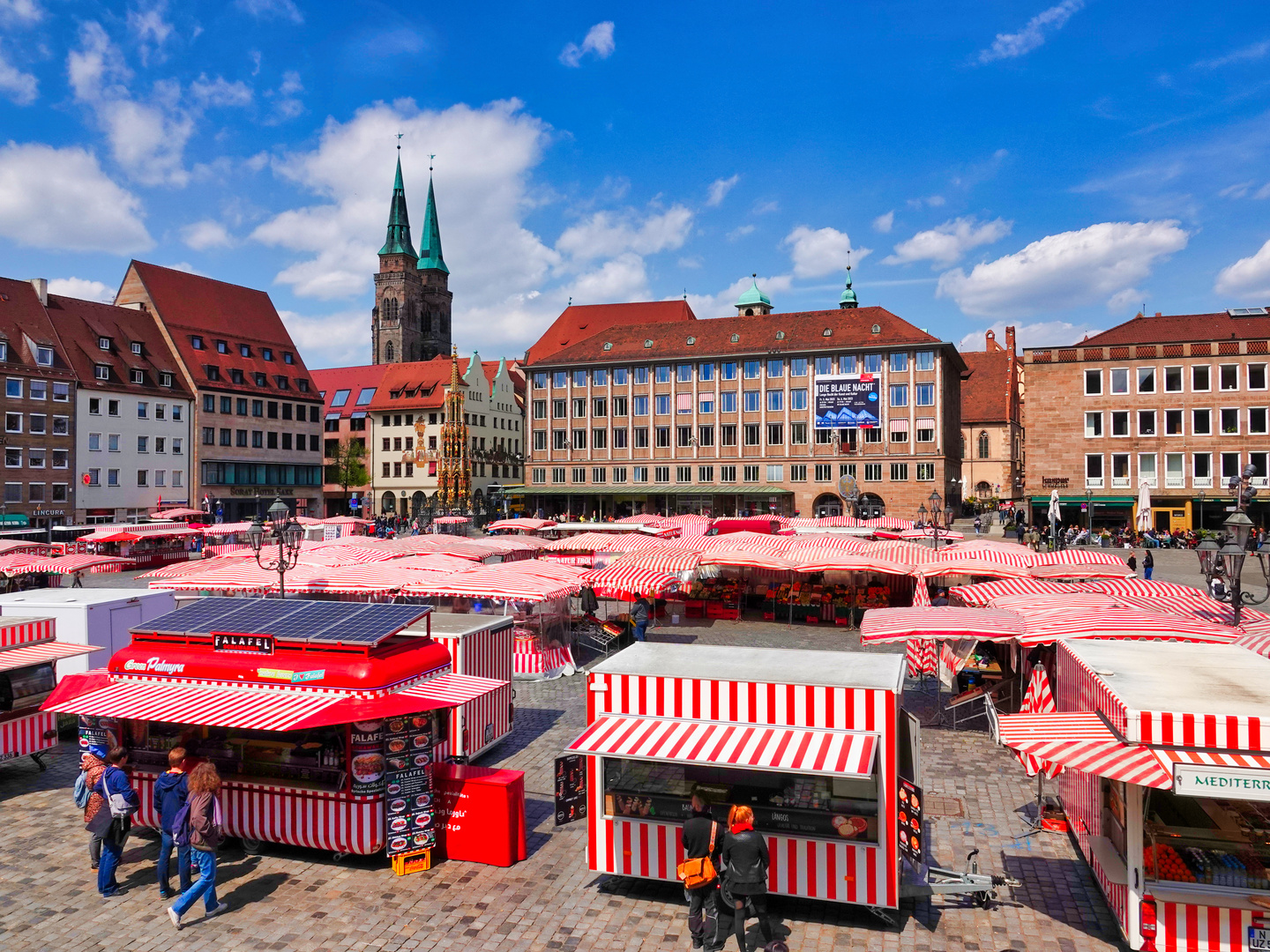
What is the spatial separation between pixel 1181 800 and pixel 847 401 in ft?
208

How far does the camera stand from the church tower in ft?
374

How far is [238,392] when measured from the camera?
231 feet

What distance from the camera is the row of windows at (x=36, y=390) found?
180ft

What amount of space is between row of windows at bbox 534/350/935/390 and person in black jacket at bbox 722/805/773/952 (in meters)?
64.6

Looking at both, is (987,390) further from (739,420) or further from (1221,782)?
(1221,782)

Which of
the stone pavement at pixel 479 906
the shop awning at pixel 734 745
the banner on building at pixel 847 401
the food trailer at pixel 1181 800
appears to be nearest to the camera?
the food trailer at pixel 1181 800

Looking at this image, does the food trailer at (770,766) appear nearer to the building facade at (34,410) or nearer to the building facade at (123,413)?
the building facade at (123,413)

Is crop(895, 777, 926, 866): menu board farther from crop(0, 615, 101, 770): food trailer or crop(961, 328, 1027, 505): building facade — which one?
crop(961, 328, 1027, 505): building facade

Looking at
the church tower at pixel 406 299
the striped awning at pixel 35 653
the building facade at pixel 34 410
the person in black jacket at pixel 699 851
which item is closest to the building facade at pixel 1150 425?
the person in black jacket at pixel 699 851

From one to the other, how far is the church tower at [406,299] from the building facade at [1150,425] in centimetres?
8081

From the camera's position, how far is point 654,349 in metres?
76.0

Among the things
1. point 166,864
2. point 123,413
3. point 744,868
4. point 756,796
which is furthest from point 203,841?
point 123,413

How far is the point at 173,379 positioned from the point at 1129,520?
220ft

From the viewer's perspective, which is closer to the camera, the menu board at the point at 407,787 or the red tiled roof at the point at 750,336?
the menu board at the point at 407,787
